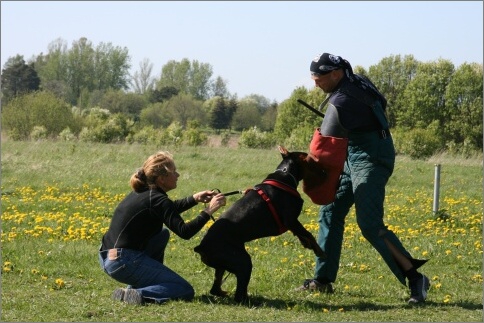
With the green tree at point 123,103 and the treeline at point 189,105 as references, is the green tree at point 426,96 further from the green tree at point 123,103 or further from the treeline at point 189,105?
the green tree at point 123,103

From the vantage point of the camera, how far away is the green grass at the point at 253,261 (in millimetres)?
5848

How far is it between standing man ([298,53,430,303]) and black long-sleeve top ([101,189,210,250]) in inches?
53.7

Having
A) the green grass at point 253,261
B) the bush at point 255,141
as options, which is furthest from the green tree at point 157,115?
the green grass at point 253,261

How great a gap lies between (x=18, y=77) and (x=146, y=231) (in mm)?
61143

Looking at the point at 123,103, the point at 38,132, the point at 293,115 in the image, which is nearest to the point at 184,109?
the point at 123,103

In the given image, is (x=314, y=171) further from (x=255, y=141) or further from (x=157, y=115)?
(x=157, y=115)

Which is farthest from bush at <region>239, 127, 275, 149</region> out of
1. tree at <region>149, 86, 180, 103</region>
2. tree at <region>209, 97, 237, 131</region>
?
tree at <region>149, 86, 180, 103</region>

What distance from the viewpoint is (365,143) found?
251 inches

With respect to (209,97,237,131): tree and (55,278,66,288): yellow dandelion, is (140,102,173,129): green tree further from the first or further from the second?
(55,278,66,288): yellow dandelion

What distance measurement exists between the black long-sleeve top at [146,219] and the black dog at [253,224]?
316mm

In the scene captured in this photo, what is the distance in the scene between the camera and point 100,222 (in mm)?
11008

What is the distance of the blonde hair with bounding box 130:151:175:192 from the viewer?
247 inches

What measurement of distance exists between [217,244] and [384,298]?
1577 mm

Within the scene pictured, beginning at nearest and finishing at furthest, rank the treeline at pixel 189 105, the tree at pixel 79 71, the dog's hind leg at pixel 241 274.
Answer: the dog's hind leg at pixel 241 274
the treeline at pixel 189 105
the tree at pixel 79 71
